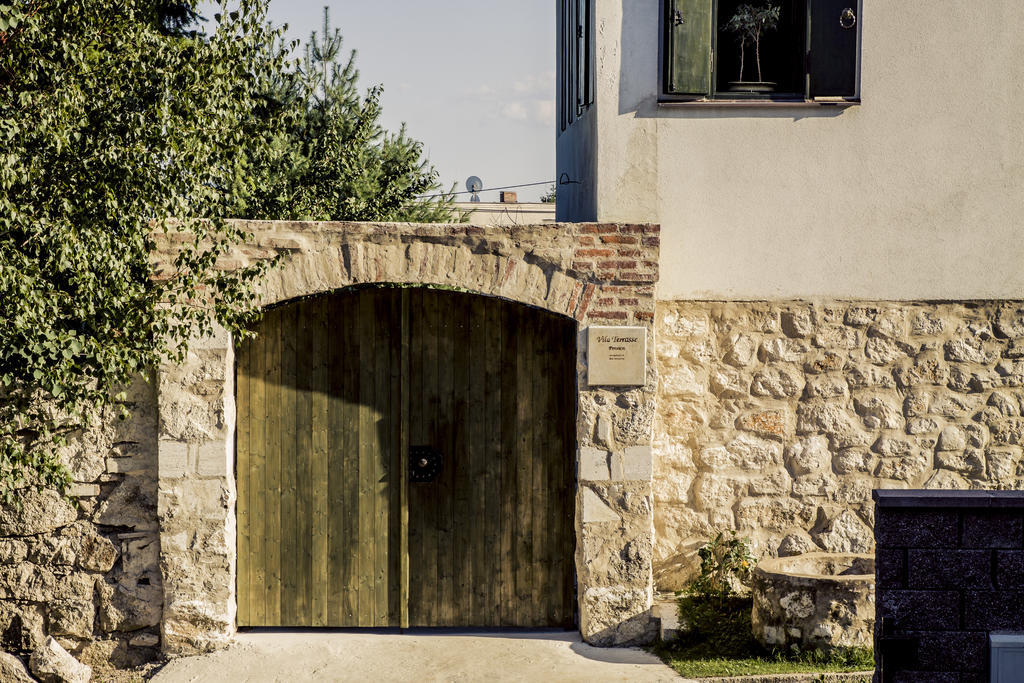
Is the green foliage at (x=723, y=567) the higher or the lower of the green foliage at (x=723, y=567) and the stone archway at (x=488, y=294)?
the lower

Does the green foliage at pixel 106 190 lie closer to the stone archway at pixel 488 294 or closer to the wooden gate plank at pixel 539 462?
the stone archway at pixel 488 294

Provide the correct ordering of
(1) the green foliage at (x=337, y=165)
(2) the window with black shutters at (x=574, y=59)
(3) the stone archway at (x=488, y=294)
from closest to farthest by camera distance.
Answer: (3) the stone archway at (x=488, y=294)
(2) the window with black shutters at (x=574, y=59)
(1) the green foliage at (x=337, y=165)

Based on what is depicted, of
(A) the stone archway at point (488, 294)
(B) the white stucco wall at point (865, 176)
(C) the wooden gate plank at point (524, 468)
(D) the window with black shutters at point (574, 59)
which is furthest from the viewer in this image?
(D) the window with black shutters at point (574, 59)

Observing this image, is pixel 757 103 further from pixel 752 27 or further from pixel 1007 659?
pixel 1007 659

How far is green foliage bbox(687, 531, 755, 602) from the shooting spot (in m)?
6.67

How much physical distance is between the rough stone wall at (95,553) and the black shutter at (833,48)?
4.73 meters

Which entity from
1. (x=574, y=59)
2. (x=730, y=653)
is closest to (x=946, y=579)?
(x=730, y=653)

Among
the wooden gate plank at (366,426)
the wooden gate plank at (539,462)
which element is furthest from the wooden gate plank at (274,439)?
the wooden gate plank at (539,462)

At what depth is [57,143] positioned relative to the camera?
517 centimetres

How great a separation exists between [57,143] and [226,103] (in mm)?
956

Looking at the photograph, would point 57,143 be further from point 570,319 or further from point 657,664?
point 657,664

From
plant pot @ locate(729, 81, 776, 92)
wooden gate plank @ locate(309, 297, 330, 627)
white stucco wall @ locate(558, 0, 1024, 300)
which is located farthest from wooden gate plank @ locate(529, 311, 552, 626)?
plant pot @ locate(729, 81, 776, 92)

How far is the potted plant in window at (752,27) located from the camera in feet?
22.7

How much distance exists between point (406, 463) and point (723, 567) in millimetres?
2168
